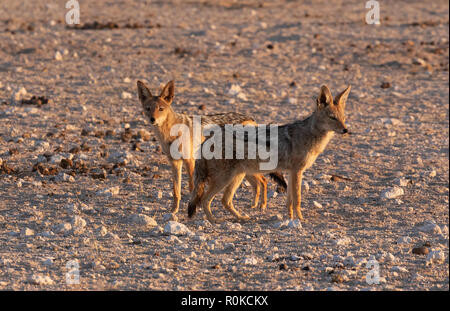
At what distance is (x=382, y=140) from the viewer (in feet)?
42.3

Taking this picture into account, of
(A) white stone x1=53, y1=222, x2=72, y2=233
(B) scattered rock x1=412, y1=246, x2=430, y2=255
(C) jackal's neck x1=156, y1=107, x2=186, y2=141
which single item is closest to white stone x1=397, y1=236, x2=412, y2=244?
(B) scattered rock x1=412, y1=246, x2=430, y2=255

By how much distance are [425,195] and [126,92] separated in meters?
7.25

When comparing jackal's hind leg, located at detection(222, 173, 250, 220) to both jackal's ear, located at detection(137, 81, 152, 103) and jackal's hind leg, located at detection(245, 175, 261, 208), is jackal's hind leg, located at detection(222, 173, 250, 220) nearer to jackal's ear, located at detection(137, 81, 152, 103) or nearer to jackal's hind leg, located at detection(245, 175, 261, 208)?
jackal's hind leg, located at detection(245, 175, 261, 208)

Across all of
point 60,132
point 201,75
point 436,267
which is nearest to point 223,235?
point 436,267

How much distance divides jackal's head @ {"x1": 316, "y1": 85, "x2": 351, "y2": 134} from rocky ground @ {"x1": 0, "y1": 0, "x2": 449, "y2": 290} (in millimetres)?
1066

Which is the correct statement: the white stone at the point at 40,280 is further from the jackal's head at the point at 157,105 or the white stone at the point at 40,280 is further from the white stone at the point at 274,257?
the jackal's head at the point at 157,105

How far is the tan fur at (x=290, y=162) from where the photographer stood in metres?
8.97

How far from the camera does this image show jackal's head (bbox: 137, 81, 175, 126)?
9617mm

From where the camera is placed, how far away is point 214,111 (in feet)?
46.6

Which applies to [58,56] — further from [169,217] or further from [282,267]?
[282,267]

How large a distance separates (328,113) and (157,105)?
2.20 meters

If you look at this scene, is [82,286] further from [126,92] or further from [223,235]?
[126,92]

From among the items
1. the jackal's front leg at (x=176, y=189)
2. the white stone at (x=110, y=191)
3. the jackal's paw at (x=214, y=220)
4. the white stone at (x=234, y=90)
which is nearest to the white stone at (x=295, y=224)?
the jackal's paw at (x=214, y=220)

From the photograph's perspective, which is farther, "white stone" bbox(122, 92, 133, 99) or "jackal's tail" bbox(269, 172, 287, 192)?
"white stone" bbox(122, 92, 133, 99)
